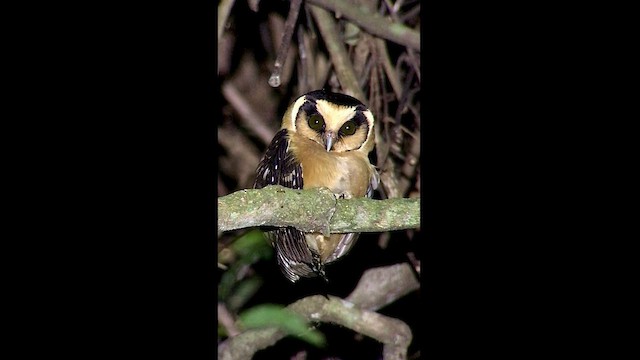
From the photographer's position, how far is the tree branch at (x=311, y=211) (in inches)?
63.4

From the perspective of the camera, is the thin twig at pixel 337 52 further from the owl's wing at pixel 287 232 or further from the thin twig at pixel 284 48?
the thin twig at pixel 284 48

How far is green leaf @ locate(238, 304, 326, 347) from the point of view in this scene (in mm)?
2512

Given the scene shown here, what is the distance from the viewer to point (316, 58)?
3289mm

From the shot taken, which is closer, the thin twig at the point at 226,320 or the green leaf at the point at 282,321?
the green leaf at the point at 282,321

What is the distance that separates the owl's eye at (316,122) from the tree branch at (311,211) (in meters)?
0.67

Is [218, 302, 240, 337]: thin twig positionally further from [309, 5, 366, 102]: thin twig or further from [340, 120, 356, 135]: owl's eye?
[309, 5, 366, 102]: thin twig

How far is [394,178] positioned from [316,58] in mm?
739

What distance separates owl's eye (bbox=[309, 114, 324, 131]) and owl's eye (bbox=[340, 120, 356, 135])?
0.08m

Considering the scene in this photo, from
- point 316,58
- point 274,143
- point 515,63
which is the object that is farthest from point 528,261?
point 316,58

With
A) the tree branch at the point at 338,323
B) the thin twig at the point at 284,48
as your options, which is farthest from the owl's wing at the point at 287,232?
the thin twig at the point at 284,48

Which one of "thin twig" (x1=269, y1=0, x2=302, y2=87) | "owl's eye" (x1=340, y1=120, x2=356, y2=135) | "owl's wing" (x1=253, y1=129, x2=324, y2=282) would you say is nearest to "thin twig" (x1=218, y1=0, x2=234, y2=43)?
"thin twig" (x1=269, y1=0, x2=302, y2=87)
